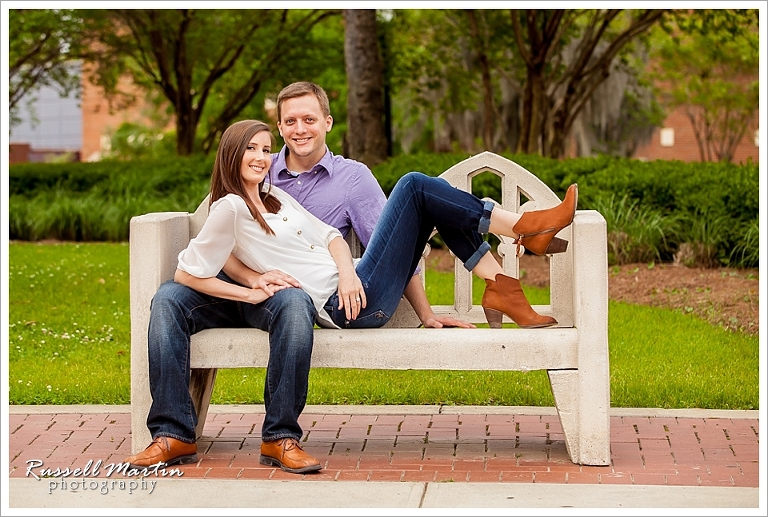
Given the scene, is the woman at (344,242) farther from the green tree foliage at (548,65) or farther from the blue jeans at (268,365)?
the green tree foliage at (548,65)

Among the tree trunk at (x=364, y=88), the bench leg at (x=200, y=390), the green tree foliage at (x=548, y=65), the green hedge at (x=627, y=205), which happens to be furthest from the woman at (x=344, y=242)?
the green tree foliage at (x=548, y=65)

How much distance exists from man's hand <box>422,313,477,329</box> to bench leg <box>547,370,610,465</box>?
50cm

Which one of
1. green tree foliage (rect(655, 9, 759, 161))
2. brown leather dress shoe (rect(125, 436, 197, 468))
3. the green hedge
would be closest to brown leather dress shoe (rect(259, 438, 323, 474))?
brown leather dress shoe (rect(125, 436, 197, 468))

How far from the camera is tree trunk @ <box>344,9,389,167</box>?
12.6 m

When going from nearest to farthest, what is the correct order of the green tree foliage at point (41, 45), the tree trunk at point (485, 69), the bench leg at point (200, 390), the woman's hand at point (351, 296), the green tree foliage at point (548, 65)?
the woman's hand at point (351, 296)
the bench leg at point (200, 390)
the green tree foliage at point (548, 65)
the tree trunk at point (485, 69)
the green tree foliage at point (41, 45)

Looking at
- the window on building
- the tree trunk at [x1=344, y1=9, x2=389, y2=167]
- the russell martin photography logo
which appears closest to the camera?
the russell martin photography logo

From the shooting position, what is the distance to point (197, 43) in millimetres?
18344

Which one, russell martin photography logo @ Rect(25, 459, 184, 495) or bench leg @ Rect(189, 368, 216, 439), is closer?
russell martin photography logo @ Rect(25, 459, 184, 495)

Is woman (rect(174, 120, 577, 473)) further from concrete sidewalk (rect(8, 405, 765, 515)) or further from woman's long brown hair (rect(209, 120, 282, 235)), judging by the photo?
concrete sidewalk (rect(8, 405, 765, 515))

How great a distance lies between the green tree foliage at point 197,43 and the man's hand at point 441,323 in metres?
13.7

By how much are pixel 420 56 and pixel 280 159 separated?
13.0 m

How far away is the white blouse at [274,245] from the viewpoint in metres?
4.32

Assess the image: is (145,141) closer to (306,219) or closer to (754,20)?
(754,20)

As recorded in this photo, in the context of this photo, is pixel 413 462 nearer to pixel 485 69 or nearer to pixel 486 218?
pixel 486 218
